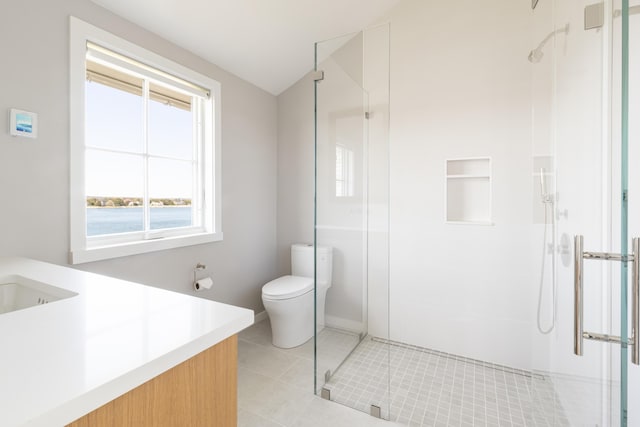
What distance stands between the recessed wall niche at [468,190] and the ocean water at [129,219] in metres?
1.98

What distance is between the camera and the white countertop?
0.44 meters

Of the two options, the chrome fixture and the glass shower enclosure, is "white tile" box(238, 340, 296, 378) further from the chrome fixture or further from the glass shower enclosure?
the chrome fixture

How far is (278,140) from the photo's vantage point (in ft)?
9.93

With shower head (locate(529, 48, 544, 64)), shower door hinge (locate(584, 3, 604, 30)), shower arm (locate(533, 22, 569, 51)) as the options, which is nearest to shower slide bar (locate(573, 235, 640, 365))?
shower door hinge (locate(584, 3, 604, 30))

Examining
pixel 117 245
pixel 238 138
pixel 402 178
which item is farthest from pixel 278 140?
pixel 117 245

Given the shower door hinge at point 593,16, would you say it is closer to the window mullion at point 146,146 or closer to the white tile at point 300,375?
the white tile at point 300,375

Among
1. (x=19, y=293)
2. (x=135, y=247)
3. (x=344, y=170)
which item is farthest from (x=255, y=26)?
(x=19, y=293)

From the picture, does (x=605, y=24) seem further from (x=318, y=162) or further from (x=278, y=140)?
(x=278, y=140)

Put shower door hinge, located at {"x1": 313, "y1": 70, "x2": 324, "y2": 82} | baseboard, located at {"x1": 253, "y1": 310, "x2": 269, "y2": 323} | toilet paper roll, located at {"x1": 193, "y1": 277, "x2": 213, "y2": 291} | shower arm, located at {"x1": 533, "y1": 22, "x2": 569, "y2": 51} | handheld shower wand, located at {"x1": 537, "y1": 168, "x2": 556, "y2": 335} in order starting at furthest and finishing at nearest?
baseboard, located at {"x1": 253, "y1": 310, "x2": 269, "y2": 323}, toilet paper roll, located at {"x1": 193, "y1": 277, "x2": 213, "y2": 291}, shower door hinge, located at {"x1": 313, "y1": 70, "x2": 324, "y2": 82}, handheld shower wand, located at {"x1": 537, "y1": 168, "x2": 556, "y2": 335}, shower arm, located at {"x1": 533, "y1": 22, "x2": 569, "y2": 51}

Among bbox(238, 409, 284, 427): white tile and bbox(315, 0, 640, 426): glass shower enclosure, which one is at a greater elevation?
bbox(315, 0, 640, 426): glass shower enclosure

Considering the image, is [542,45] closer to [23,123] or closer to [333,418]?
[333,418]

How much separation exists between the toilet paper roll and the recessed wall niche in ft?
5.96

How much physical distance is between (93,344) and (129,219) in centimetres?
151

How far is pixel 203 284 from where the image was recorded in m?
2.16
